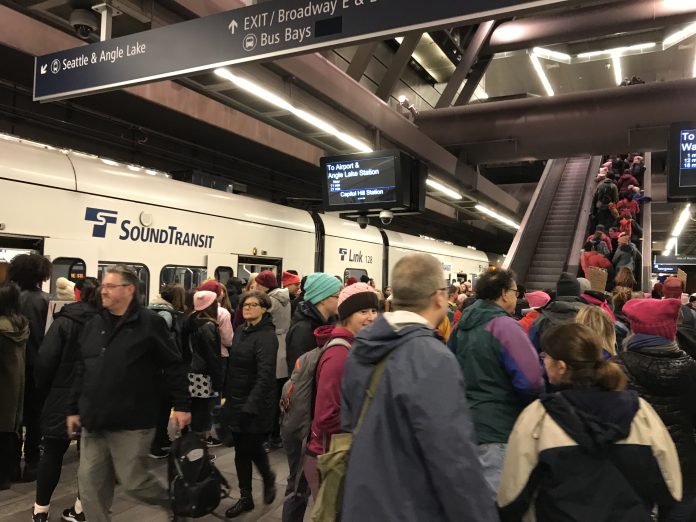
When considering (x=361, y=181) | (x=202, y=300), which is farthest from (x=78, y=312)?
(x=361, y=181)

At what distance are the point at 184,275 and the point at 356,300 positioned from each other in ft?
15.1

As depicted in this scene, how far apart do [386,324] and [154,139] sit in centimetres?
1055

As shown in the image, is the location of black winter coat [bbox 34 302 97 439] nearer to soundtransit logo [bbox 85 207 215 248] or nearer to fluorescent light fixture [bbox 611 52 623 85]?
soundtransit logo [bbox 85 207 215 248]

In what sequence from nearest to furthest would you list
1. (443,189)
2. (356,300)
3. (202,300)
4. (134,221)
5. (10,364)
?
(356,300) → (10,364) → (202,300) → (134,221) → (443,189)

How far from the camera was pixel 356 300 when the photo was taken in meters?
2.89

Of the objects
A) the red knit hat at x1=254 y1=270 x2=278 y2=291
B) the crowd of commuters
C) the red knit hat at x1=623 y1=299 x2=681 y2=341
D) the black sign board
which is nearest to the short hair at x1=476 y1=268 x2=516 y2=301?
the crowd of commuters

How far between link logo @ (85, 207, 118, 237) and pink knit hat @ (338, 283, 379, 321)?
4.01 metres

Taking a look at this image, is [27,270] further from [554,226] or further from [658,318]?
[554,226]

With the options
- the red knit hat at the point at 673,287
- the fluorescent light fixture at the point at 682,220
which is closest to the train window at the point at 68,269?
the red knit hat at the point at 673,287

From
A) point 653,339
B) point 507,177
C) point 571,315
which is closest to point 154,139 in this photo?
point 571,315

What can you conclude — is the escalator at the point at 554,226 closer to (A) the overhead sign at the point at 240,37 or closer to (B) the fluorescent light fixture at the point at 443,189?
(B) the fluorescent light fixture at the point at 443,189

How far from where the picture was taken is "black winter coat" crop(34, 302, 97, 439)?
3555 millimetres

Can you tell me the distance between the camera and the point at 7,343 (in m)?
4.18

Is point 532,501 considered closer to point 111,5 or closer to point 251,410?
point 251,410
